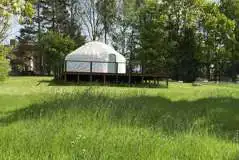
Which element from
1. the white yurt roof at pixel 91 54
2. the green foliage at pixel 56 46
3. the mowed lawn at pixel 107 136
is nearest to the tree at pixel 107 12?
the green foliage at pixel 56 46

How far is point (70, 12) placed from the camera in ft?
181

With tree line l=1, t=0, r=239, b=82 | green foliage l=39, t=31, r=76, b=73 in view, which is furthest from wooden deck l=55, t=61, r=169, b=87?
green foliage l=39, t=31, r=76, b=73

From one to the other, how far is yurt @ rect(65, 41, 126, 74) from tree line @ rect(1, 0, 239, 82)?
20.4ft

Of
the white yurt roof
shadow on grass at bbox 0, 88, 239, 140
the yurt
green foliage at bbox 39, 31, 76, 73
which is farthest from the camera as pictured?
green foliage at bbox 39, 31, 76, 73

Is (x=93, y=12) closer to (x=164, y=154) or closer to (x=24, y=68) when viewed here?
(x=24, y=68)

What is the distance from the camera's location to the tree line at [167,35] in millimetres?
40188

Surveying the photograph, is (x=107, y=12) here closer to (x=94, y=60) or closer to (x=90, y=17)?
(x=90, y=17)

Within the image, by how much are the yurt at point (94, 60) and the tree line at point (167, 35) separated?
20.4 ft

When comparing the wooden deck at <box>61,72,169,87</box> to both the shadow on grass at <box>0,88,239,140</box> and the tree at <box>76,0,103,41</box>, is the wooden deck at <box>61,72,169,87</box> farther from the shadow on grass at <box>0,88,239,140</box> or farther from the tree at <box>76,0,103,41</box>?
the tree at <box>76,0,103,41</box>

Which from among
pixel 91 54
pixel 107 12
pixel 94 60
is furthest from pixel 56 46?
pixel 94 60

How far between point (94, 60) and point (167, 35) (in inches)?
488

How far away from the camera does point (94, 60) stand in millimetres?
29812

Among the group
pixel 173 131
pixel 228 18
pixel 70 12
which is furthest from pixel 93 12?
pixel 173 131

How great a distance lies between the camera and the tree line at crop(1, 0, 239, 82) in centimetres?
4019
